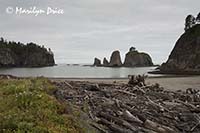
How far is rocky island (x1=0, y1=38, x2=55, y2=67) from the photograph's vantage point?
138 metres

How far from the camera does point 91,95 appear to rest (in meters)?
12.6

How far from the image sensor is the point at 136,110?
10.9m

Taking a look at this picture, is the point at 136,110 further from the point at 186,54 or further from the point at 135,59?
the point at 135,59

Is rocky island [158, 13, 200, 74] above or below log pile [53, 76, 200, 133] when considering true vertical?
above

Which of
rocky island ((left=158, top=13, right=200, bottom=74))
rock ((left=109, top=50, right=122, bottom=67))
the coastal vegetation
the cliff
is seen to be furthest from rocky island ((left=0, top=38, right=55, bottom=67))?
the coastal vegetation

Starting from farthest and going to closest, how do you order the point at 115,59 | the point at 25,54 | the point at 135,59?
the point at 135,59
the point at 115,59
the point at 25,54

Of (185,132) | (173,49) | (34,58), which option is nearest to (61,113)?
(185,132)

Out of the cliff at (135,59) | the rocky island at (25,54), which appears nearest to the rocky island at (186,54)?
the cliff at (135,59)

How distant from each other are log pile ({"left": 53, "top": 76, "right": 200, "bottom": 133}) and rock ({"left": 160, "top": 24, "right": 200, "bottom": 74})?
68.8m

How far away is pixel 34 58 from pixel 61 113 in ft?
448

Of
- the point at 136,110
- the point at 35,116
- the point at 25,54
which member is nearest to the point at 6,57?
the point at 25,54

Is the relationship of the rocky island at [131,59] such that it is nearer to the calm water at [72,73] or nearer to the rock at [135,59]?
the rock at [135,59]

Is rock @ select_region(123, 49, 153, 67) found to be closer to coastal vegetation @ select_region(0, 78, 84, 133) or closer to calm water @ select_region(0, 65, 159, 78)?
calm water @ select_region(0, 65, 159, 78)

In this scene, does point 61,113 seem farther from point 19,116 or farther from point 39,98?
point 19,116
